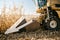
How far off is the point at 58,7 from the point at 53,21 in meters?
0.30

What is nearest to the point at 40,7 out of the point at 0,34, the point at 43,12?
the point at 43,12

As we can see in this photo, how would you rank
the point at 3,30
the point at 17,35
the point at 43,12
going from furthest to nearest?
the point at 43,12, the point at 3,30, the point at 17,35

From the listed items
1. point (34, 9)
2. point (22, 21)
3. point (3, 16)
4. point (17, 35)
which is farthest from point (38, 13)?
point (17, 35)

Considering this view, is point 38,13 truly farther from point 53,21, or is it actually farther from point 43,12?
point 53,21

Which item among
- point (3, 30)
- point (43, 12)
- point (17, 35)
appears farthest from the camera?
point (43, 12)

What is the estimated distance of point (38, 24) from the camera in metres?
4.10

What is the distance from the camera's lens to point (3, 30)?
155 inches

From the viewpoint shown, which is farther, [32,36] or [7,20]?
[7,20]

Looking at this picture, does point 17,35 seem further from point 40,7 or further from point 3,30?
point 40,7

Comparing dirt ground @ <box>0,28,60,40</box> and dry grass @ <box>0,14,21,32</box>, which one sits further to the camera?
dry grass @ <box>0,14,21,32</box>

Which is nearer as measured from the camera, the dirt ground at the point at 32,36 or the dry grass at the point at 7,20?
the dirt ground at the point at 32,36

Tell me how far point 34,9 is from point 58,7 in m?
0.52

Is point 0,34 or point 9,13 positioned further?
point 9,13

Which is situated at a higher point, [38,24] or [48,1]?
[48,1]
